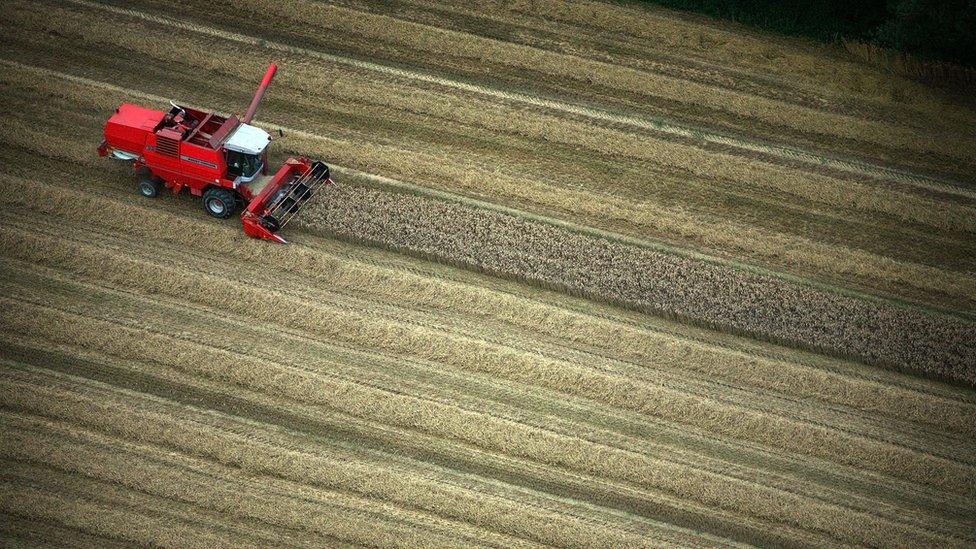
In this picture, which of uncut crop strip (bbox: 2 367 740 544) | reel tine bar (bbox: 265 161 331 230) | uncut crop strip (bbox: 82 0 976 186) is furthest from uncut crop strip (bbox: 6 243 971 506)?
uncut crop strip (bbox: 82 0 976 186)

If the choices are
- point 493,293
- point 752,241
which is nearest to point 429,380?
point 493,293

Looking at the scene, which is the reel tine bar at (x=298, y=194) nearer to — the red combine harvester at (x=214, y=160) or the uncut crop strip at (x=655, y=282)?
the red combine harvester at (x=214, y=160)

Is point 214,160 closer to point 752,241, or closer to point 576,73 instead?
point 576,73

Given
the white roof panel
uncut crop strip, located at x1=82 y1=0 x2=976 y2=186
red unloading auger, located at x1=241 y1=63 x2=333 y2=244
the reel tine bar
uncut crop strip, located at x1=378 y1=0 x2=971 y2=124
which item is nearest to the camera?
the white roof panel

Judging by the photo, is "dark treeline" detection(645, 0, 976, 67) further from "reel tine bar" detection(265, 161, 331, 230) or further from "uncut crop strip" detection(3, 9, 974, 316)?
"reel tine bar" detection(265, 161, 331, 230)

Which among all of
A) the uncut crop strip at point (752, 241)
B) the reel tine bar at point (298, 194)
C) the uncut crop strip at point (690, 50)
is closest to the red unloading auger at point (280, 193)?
the reel tine bar at point (298, 194)

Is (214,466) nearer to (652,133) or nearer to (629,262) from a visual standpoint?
(629,262)
